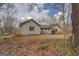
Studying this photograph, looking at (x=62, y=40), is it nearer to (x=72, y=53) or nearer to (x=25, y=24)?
(x=72, y=53)

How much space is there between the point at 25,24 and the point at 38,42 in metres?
0.20

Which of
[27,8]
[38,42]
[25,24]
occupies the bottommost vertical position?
[38,42]

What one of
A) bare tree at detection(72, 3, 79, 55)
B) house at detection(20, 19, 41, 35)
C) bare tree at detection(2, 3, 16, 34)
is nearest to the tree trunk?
bare tree at detection(72, 3, 79, 55)

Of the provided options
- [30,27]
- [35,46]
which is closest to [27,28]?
[30,27]

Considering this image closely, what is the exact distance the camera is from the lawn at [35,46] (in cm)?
151

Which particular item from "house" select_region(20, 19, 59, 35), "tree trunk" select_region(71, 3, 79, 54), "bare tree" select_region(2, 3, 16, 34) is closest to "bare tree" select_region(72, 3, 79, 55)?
"tree trunk" select_region(71, 3, 79, 54)

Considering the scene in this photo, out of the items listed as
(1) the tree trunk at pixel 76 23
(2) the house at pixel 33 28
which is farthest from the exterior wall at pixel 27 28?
(1) the tree trunk at pixel 76 23

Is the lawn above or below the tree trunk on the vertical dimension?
below

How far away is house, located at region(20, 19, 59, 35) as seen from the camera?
1.50 meters

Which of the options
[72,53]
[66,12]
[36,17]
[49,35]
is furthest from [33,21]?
[72,53]

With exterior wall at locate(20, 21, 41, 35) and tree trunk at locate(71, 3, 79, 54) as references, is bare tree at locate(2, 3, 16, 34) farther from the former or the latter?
tree trunk at locate(71, 3, 79, 54)

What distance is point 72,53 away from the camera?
151cm

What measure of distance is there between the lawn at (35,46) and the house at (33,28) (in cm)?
5

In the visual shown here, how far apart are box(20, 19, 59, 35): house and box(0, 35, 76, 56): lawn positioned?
5 centimetres
